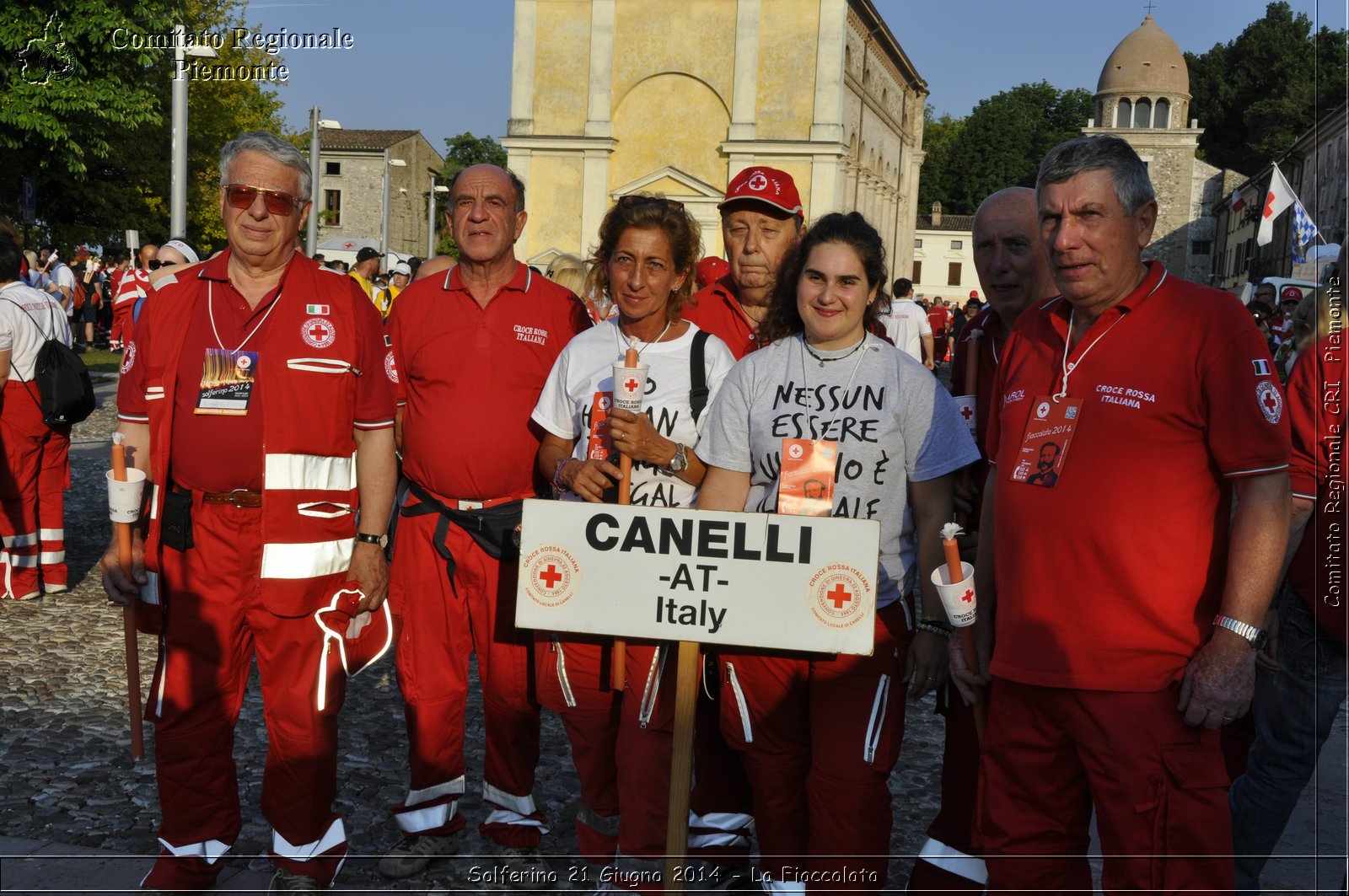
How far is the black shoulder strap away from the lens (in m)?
4.28

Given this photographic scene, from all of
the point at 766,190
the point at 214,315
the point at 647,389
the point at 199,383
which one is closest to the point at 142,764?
the point at 199,383

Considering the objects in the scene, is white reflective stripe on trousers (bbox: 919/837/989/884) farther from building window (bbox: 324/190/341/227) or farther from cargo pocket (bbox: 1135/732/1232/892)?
building window (bbox: 324/190/341/227)

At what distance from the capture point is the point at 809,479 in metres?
3.62

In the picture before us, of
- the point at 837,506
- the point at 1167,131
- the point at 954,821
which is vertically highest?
the point at 1167,131

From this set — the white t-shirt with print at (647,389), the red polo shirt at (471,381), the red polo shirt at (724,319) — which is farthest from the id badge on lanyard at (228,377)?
the red polo shirt at (724,319)

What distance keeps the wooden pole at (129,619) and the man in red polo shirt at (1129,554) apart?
9.06 ft

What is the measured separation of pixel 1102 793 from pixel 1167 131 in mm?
95481

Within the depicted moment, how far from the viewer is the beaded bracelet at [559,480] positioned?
4305mm

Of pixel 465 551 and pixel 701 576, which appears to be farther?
pixel 465 551

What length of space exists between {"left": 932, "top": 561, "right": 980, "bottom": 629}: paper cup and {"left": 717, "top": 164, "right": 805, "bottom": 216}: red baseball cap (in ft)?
6.72

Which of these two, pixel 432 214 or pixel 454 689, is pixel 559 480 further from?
pixel 432 214

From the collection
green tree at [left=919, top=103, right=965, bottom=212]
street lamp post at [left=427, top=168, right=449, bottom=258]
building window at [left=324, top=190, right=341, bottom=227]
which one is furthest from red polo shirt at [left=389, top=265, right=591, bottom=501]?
green tree at [left=919, top=103, right=965, bottom=212]

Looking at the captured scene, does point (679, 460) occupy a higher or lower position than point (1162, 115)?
lower

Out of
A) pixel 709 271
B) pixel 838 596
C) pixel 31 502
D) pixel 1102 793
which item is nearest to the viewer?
pixel 1102 793
